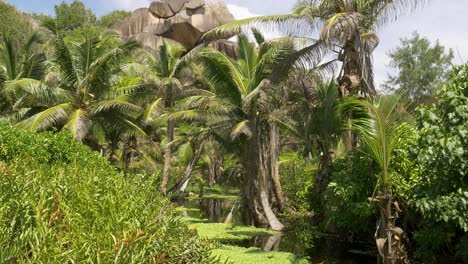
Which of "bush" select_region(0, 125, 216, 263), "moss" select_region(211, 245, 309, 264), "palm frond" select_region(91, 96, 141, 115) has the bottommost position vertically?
"moss" select_region(211, 245, 309, 264)

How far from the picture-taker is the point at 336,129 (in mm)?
13648

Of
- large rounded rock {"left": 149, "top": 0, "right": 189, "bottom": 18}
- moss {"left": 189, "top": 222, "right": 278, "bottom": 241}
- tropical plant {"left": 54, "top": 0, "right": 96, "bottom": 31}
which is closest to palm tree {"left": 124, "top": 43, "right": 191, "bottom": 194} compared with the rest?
moss {"left": 189, "top": 222, "right": 278, "bottom": 241}

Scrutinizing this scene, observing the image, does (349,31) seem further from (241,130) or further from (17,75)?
(17,75)

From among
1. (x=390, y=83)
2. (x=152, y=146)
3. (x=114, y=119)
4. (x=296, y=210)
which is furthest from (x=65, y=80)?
(x=390, y=83)

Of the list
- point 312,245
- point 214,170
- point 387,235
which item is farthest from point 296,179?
point 387,235

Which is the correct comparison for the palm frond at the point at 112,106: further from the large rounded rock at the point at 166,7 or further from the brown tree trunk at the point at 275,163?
the large rounded rock at the point at 166,7

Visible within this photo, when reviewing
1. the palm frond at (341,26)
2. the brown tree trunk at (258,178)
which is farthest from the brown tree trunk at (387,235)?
the brown tree trunk at (258,178)

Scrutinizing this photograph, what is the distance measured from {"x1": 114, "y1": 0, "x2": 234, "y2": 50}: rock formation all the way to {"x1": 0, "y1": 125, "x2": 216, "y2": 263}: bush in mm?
34596

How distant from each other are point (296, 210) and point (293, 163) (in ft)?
9.79

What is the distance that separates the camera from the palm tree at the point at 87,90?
16836 millimetres

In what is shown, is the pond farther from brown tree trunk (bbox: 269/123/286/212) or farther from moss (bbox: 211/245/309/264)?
moss (bbox: 211/245/309/264)

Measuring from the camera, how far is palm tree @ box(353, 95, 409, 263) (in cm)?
937

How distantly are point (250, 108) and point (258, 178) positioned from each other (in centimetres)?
261

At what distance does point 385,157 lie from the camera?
9383 millimetres
